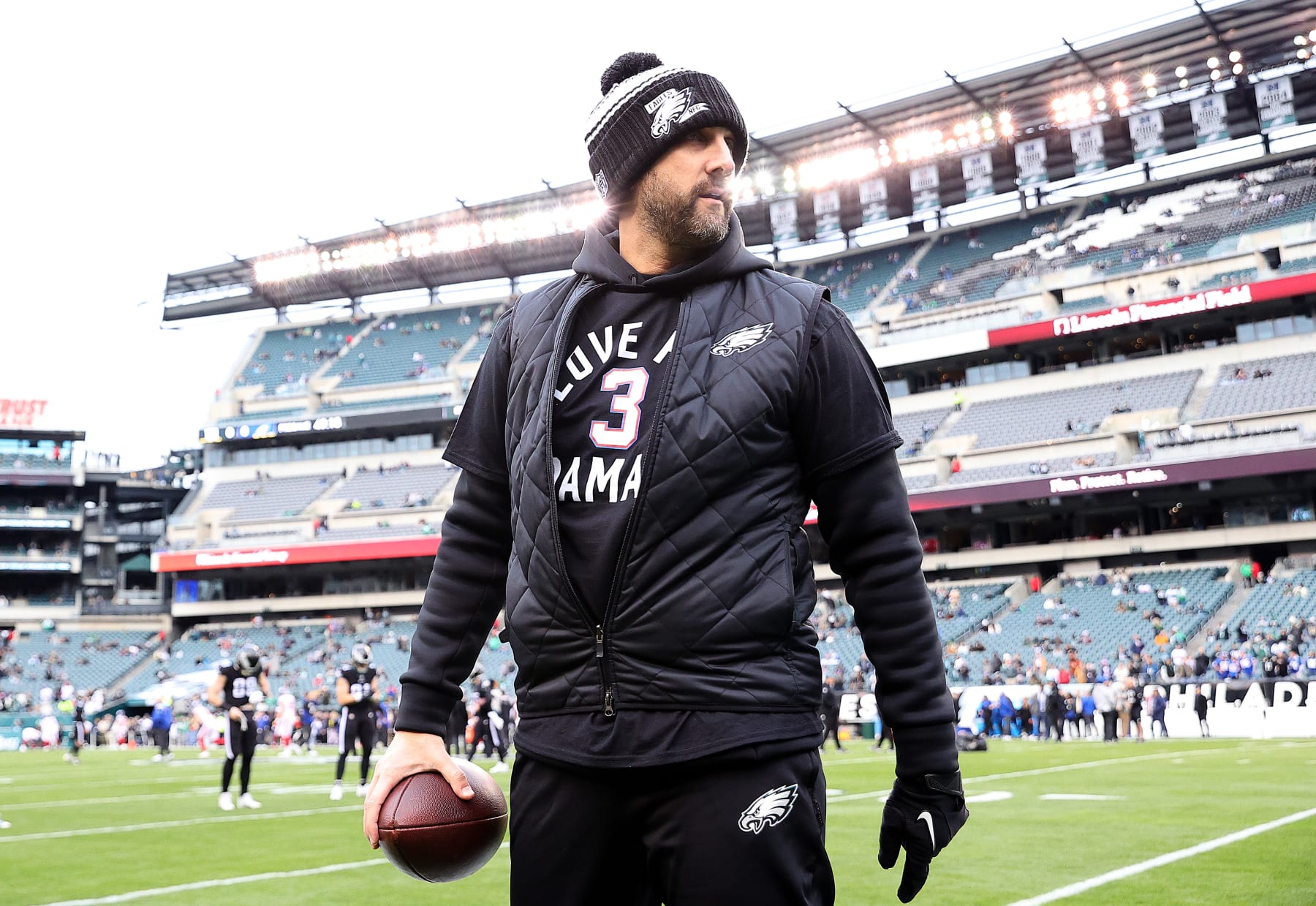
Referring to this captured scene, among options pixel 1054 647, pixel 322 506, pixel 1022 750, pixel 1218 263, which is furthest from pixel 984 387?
pixel 322 506

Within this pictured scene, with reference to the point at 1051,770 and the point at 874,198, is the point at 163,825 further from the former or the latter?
the point at 874,198

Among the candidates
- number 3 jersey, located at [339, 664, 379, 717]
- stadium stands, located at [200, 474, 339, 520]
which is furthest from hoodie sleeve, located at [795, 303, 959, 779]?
stadium stands, located at [200, 474, 339, 520]

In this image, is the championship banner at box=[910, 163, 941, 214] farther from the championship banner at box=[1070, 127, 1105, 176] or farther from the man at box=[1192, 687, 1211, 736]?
the man at box=[1192, 687, 1211, 736]

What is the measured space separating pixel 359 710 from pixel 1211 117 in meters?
41.3

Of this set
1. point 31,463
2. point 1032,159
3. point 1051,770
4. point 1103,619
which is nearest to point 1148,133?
point 1032,159

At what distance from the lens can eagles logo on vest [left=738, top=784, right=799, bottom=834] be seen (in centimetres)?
223

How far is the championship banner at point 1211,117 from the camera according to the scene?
4375cm

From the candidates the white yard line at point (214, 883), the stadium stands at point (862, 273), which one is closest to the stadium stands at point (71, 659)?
the stadium stands at point (862, 273)

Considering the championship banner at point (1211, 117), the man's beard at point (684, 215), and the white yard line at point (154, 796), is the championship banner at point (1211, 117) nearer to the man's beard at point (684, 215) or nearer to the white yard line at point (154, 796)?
the white yard line at point (154, 796)

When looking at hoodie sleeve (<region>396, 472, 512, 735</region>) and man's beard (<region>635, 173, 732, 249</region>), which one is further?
hoodie sleeve (<region>396, 472, 512, 735</region>)

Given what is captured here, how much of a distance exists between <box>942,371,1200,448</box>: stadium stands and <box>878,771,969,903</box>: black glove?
40.6m

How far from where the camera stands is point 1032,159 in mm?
47281

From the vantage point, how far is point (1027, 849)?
859 cm

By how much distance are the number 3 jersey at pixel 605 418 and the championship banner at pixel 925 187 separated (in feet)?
158
